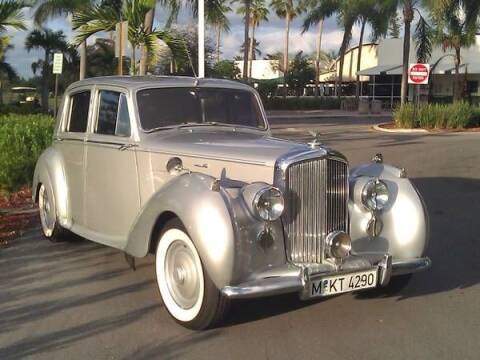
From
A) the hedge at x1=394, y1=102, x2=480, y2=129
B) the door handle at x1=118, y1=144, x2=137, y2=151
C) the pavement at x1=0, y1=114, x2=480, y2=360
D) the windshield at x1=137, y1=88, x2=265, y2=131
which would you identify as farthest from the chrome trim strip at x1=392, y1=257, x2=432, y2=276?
the hedge at x1=394, y1=102, x2=480, y2=129

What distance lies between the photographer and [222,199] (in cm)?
439

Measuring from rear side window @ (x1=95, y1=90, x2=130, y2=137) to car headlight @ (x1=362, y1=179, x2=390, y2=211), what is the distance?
2200mm

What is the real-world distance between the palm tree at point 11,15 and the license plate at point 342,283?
41.0ft

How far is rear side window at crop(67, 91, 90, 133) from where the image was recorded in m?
6.55

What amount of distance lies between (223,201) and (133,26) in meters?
10.3

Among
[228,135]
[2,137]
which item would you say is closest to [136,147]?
[228,135]

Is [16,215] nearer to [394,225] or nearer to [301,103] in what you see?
[394,225]

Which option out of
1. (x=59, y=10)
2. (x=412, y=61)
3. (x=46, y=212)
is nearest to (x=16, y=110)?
(x=59, y=10)

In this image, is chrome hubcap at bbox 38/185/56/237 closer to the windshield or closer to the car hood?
the windshield

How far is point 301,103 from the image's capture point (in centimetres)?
4806

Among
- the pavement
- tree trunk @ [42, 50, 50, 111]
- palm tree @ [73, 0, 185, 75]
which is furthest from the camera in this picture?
tree trunk @ [42, 50, 50, 111]

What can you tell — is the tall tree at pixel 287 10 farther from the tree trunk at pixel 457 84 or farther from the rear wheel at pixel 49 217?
the rear wheel at pixel 49 217

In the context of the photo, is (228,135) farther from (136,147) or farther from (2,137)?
(2,137)

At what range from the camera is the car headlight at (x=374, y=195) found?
16.4ft
